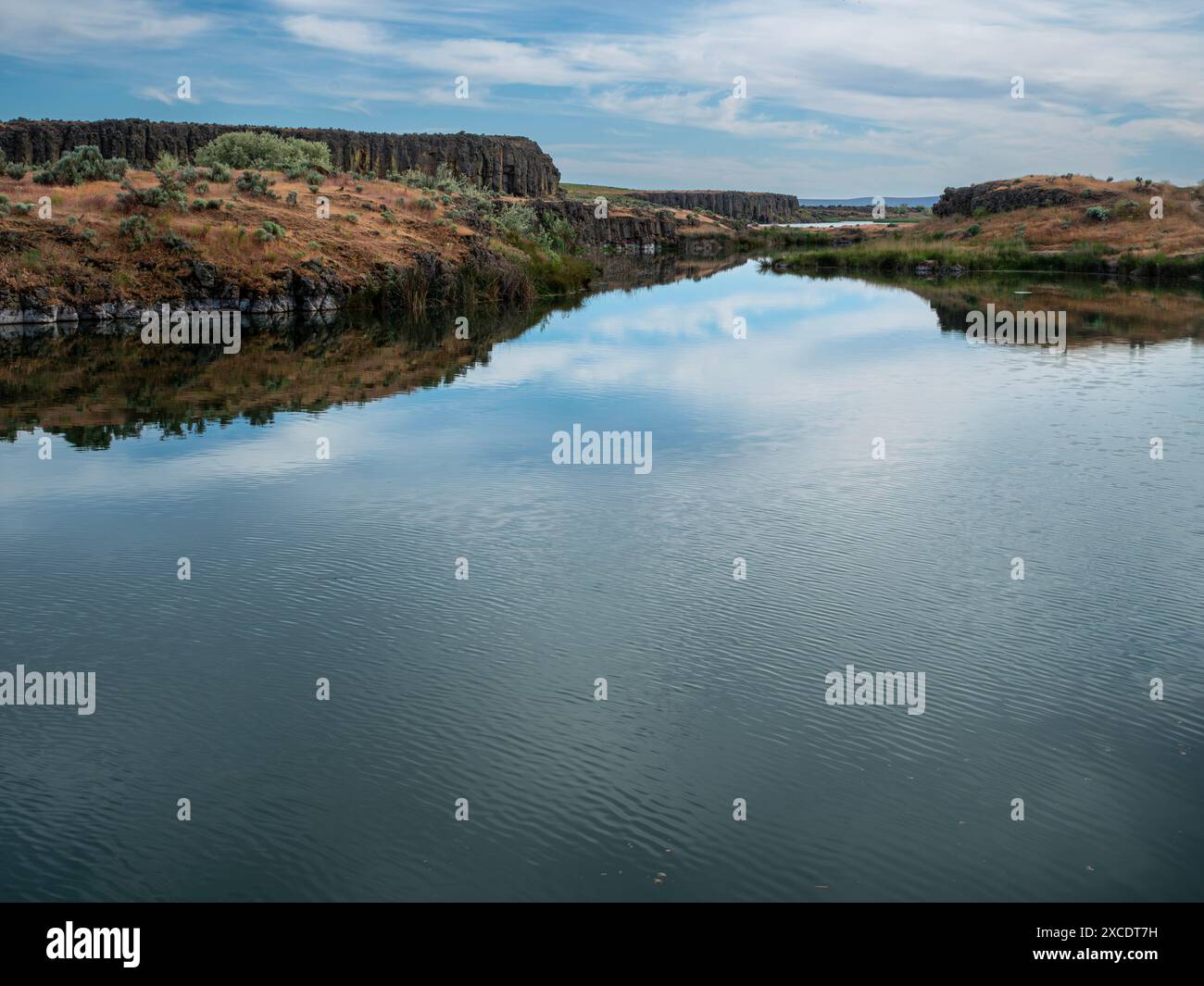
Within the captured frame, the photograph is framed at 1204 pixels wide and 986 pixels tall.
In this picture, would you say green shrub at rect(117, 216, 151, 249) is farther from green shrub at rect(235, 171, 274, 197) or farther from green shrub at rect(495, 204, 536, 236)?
green shrub at rect(495, 204, 536, 236)

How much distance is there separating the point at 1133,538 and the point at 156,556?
1028cm

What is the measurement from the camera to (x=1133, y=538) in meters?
12.9

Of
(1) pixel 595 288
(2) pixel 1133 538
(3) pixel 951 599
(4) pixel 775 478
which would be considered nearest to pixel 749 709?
(3) pixel 951 599

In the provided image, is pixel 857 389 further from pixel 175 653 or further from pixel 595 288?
pixel 595 288

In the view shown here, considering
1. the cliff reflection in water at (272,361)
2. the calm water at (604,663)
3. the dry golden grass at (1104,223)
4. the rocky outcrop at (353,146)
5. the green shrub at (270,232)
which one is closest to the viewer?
the calm water at (604,663)

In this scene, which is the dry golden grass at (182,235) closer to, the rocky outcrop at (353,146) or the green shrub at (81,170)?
the green shrub at (81,170)

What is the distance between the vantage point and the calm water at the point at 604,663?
682 cm

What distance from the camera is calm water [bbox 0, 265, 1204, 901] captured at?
6.82m

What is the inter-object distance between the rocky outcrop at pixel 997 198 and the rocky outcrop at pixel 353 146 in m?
45.2

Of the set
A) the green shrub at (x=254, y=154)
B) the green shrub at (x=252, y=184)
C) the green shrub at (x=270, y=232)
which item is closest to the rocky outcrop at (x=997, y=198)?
the green shrub at (x=254, y=154)

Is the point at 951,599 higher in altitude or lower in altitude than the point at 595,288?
lower

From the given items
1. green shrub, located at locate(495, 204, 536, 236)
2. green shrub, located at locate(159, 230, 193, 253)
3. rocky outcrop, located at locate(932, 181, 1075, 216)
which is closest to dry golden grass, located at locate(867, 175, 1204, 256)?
rocky outcrop, located at locate(932, 181, 1075, 216)

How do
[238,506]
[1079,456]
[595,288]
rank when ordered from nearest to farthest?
1. [238,506]
2. [1079,456]
3. [595,288]

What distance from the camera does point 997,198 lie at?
287 ft
